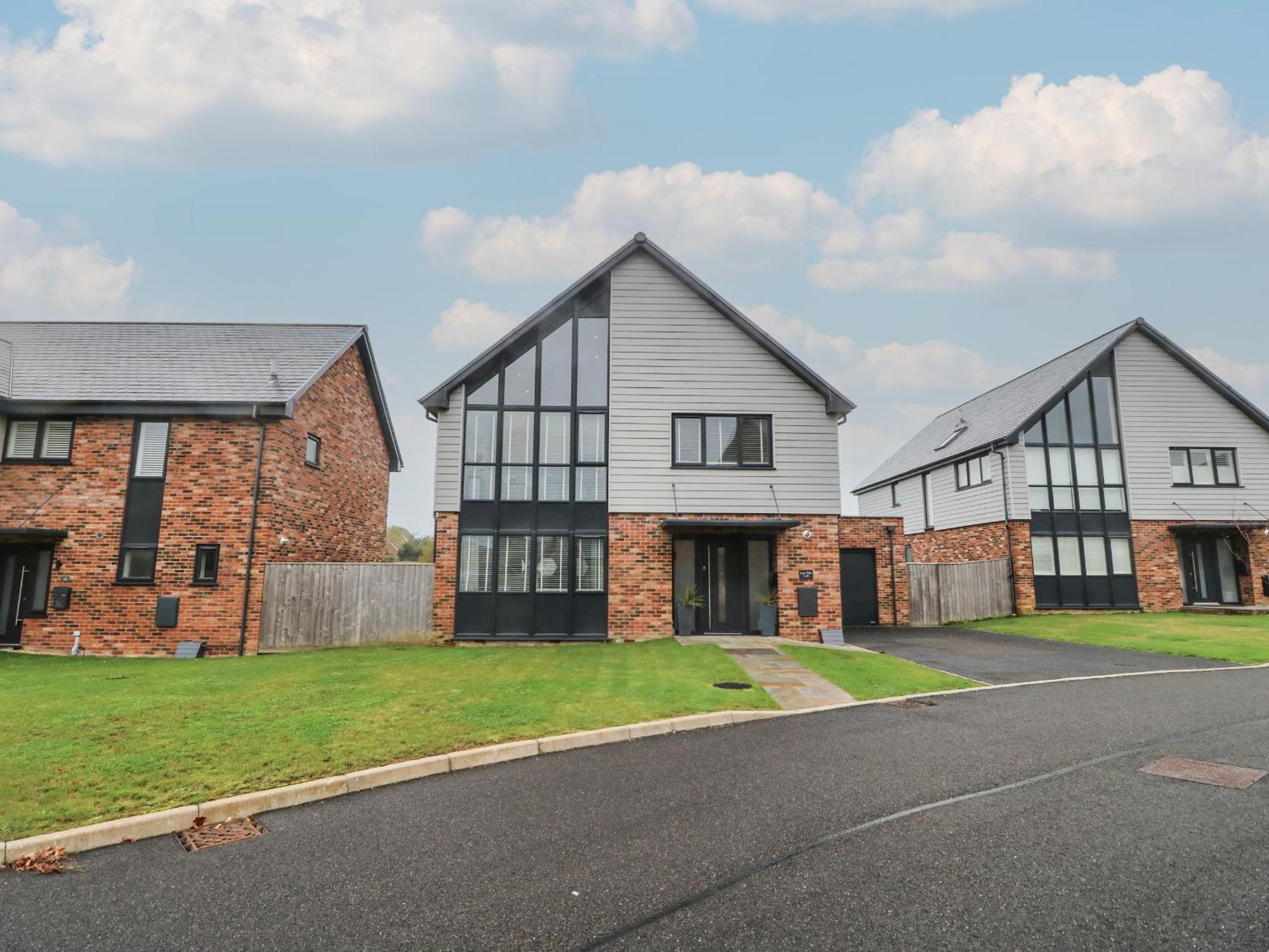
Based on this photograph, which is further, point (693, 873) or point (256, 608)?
point (256, 608)

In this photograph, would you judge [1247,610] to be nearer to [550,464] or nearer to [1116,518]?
[1116,518]

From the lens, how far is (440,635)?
15383mm

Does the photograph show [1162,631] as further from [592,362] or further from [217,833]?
[217,833]

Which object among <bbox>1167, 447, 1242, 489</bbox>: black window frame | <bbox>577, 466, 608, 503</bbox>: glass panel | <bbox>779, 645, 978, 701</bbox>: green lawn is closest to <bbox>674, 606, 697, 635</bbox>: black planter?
<bbox>779, 645, 978, 701</bbox>: green lawn

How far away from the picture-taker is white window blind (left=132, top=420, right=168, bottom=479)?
15.5 m

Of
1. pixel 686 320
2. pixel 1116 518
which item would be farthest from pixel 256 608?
pixel 1116 518

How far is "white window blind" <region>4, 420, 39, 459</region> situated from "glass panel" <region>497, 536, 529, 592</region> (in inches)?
446

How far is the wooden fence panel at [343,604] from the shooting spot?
1517 cm

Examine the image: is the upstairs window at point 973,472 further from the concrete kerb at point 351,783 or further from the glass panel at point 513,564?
the concrete kerb at point 351,783

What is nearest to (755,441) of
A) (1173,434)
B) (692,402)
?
(692,402)

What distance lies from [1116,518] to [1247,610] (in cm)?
442

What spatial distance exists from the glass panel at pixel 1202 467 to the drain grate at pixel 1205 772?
21.4 meters

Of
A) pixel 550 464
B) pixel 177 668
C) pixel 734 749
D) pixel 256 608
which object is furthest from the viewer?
pixel 550 464

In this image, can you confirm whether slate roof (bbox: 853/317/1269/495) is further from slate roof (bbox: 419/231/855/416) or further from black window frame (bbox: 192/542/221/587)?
black window frame (bbox: 192/542/221/587)
